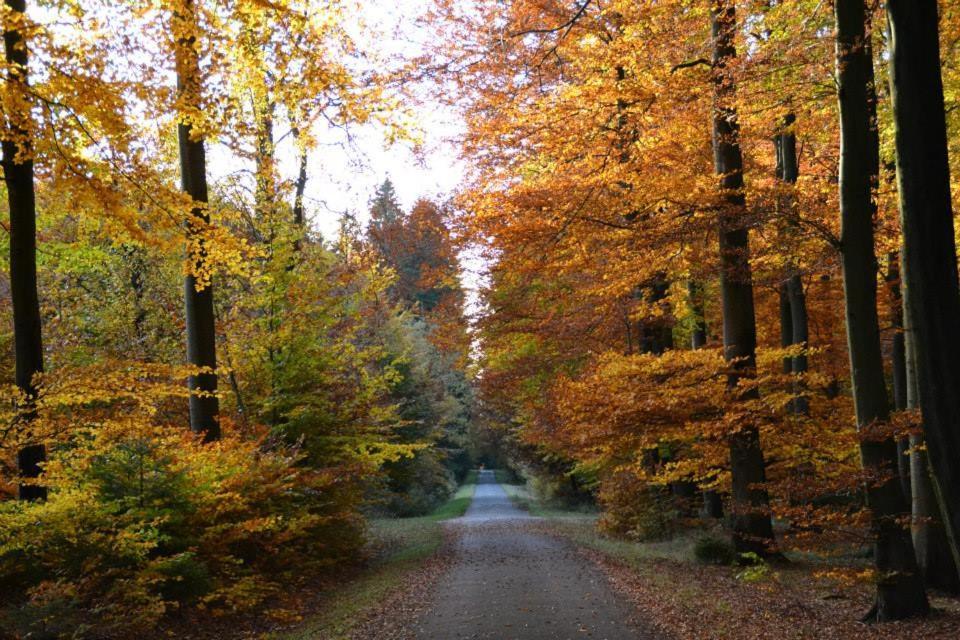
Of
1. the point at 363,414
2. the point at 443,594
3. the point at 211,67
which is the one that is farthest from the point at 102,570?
the point at 363,414

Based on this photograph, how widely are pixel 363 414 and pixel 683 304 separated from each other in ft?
23.6

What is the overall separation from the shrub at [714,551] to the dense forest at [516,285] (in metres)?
0.04

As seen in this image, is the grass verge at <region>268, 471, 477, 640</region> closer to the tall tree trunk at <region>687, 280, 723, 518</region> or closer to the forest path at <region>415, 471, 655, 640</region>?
the forest path at <region>415, 471, 655, 640</region>

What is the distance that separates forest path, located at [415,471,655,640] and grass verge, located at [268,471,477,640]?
88 cm

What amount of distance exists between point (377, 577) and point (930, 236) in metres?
11.5

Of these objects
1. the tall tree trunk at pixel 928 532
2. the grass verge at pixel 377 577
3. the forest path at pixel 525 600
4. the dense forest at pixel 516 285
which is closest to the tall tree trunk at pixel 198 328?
the dense forest at pixel 516 285

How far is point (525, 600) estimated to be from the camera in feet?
35.0

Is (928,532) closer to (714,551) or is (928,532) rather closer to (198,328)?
(714,551)

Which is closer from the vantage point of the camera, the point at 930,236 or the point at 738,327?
the point at 930,236

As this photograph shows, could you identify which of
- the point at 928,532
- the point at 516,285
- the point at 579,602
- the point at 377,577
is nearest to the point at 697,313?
the point at 516,285

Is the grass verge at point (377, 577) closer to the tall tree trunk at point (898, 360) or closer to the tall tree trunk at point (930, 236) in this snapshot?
the tall tree trunk at point (930, 236)

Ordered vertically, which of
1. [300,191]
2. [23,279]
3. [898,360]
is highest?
[300,191]

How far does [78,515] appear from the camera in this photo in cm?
871

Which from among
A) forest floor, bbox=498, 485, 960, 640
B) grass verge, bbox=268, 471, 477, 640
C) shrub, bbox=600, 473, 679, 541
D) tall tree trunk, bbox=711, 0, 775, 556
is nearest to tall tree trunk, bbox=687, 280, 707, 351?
shrub, bbox=600, 473, 679, 541
